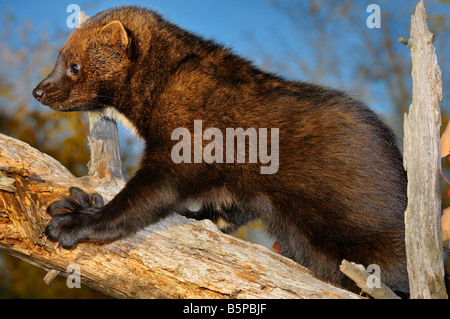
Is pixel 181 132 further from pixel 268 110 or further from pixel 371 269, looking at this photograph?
pixel 371 269

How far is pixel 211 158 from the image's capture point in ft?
12.6

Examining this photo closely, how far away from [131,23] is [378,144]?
2.35 metres

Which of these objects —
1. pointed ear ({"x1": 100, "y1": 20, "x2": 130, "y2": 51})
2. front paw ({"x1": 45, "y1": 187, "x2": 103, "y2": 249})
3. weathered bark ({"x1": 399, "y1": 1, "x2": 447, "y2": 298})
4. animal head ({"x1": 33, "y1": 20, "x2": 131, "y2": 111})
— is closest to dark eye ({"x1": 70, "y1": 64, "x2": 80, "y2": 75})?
animal head ({"x1": 33, "y1": 20, "x2": 131, "y2": 111})

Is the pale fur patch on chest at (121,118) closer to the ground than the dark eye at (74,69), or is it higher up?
closer to the ground

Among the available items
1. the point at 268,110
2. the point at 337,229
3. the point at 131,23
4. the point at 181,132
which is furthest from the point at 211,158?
the point at 131,23

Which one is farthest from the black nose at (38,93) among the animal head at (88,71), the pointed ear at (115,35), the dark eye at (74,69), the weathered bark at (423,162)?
the weathered bark at (423,162)

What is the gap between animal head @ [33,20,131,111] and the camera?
4141mm

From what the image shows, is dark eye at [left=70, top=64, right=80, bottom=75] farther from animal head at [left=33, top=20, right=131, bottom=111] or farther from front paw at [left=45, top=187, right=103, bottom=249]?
front paw at [left=45, top=187, right=103, bottom=249]

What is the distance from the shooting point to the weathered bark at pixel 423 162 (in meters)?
3.00

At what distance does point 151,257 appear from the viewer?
3611 mm

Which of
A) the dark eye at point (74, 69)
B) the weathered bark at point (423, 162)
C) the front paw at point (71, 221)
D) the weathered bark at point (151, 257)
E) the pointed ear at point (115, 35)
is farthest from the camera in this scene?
the dark eye at point (74, 69)

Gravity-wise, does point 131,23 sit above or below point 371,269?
above

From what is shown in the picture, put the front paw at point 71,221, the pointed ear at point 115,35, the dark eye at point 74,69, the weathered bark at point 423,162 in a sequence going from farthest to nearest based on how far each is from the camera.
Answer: the dark eye at point 74,69 → the pointed ear at point 115,35 → the front paw at point 71,221 → the weathered bark at point 423,162

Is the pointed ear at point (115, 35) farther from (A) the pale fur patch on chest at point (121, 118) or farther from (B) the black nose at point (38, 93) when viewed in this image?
(B) the black nose at point (38, 93)
